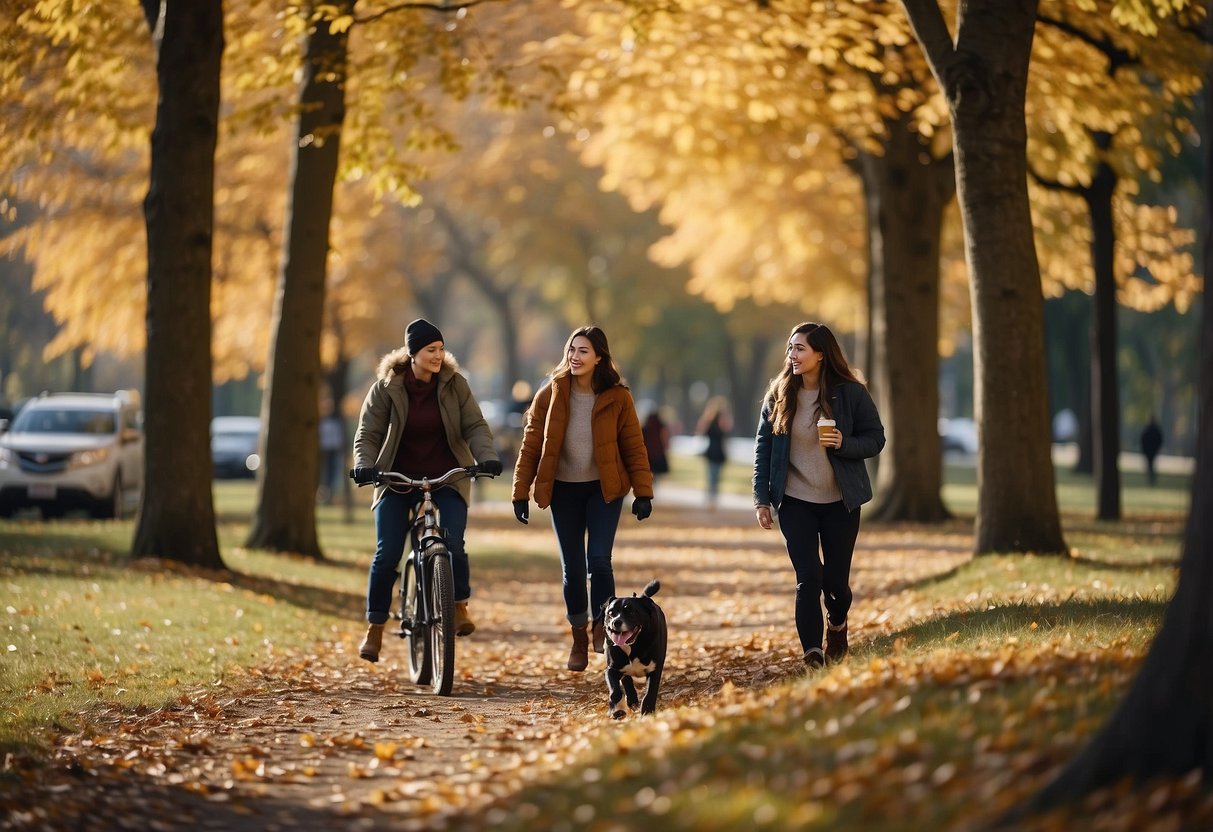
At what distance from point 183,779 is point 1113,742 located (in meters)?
4.06

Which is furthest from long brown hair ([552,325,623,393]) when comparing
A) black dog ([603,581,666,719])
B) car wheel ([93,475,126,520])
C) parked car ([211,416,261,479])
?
parked car ([211,416,261,479])

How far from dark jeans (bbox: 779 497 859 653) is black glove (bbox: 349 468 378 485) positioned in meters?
2.38

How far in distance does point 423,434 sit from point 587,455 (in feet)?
3.57

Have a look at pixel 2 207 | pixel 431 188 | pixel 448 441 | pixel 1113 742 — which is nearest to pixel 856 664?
pixel 448 441

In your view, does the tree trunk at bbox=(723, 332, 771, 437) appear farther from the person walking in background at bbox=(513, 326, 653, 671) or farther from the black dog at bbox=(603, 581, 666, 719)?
the black dog at bbox=(603, 581, 666, 719)

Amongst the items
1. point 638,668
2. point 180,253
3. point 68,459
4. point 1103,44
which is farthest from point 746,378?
point 638,668

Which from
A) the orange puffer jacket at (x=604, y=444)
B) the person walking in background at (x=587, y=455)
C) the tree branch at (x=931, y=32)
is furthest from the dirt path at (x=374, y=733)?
Result: the tree branch at (x=931, y=32)

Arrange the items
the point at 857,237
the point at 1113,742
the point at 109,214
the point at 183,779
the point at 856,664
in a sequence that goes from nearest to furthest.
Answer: the point at 1113,742 → the point at 183,779 → the point at 856,664 → the point at 109,214 → the point at 857,237

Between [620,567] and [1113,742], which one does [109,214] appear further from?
[1113,742]

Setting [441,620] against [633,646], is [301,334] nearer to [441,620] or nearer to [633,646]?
[441,620]

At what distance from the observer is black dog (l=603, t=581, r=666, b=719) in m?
8.44

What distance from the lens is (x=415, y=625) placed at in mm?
10312

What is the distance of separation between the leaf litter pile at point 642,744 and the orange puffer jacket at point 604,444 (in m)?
1.26

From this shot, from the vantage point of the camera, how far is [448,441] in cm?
1031
